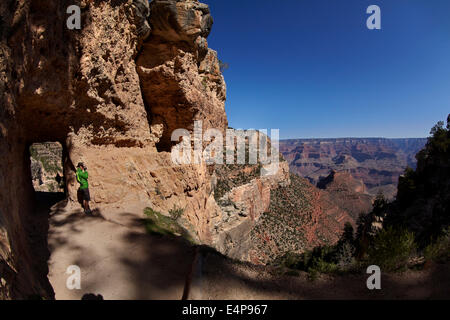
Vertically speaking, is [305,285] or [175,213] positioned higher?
[175,213]

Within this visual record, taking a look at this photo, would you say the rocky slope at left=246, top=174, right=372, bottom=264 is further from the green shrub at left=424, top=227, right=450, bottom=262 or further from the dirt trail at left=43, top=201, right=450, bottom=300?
the dirt trail at left=43, top=201, right=450, bottom=300

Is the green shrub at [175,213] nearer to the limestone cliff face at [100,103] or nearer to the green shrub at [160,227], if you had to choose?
the limestone cliff face at [100,103]

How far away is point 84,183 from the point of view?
6.47 meters

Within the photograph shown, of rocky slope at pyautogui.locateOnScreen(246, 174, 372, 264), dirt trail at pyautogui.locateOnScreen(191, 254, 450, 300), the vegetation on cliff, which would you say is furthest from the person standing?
rocky slope at pyautogui.locateOnScreen(246, 174, 372, 264)

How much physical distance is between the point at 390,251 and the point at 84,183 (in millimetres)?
8410

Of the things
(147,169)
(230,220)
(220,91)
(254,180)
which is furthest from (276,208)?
(147,169)

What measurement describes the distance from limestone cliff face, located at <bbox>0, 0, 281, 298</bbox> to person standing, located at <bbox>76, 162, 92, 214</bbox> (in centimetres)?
34

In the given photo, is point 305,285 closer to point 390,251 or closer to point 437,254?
point 390,251

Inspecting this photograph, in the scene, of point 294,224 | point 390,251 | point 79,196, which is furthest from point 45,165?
point 294,224

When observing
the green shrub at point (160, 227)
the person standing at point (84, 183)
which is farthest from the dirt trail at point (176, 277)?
the person standing at point (84, 183)

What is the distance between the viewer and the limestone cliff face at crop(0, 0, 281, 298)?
3.94 metres

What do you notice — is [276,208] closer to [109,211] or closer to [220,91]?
[220,91]

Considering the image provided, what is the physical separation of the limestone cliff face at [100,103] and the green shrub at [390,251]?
21.3 ft

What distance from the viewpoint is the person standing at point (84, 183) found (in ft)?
21.1
